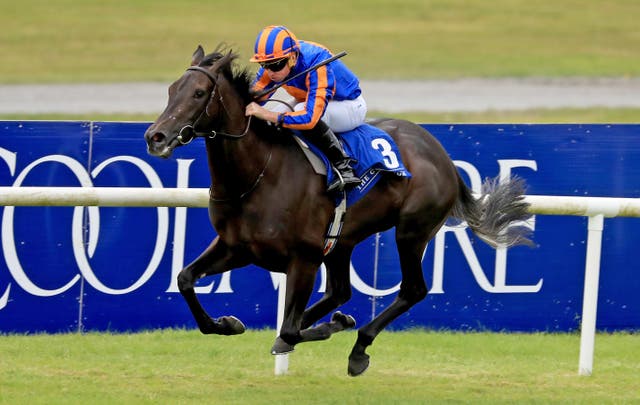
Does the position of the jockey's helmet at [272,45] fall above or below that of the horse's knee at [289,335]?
above

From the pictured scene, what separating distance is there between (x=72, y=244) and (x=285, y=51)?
8.79 feet

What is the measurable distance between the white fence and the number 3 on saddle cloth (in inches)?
31.7

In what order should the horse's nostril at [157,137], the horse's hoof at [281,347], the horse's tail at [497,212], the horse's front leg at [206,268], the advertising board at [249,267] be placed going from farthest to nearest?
the advertising board at [249,267] < the horse's tail at [497,212] < the horse's front leg at [206,268] < the horse's hoof at [281,347] < the horse's nostril at [157,137]

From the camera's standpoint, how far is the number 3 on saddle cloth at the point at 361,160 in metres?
6.68

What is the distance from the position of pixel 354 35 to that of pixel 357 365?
68.1 feet

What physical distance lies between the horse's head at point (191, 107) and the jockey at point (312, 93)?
0.70ft

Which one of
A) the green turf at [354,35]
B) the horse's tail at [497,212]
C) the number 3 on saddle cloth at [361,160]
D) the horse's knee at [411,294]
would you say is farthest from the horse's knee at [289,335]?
the green turf at [354,35]

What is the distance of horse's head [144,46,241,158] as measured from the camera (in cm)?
602

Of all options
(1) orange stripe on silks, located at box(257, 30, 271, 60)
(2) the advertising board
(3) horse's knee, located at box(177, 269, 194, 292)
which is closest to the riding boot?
(1) orange stripe on silks, located at box(257, 30, 271, 60)

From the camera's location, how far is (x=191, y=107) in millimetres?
6180

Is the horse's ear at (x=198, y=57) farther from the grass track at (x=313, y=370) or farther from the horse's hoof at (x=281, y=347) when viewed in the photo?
the grass track at (x=313, y=370)

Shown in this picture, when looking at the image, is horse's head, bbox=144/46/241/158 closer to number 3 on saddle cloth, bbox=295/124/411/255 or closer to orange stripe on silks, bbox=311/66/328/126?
orange stripe on silks, bbox=311/66/328/126

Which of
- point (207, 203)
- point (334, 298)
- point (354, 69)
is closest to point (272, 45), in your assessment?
point (207, 203)

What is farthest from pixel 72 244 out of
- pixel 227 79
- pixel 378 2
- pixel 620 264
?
pixel 378 2
